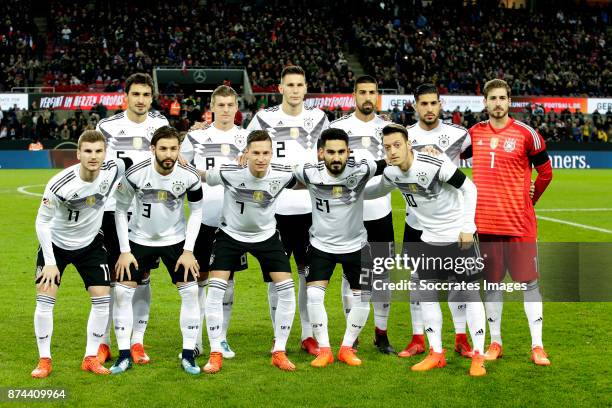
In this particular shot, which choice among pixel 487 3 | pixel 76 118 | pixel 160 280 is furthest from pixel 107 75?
pixel 160 280

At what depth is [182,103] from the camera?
33094 mm

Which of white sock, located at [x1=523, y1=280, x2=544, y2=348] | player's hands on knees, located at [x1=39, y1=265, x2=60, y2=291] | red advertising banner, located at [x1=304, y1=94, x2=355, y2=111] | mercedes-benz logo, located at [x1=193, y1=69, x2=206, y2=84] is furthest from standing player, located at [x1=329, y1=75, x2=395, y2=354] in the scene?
mercedes-benz logo, located at [x1=193, y1=69, x2=206, y2=84]

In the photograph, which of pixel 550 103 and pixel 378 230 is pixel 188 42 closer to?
pixel 550 103

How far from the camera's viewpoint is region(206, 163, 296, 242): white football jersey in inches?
262

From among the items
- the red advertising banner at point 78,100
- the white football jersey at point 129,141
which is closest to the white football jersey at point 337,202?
the white football jersey at point 129,141

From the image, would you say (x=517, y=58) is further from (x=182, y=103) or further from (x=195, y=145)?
(x=195, y=145)

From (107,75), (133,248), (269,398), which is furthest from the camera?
(107,75)

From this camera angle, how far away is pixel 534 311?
6.77m

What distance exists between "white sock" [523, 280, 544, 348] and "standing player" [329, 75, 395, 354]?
119cm

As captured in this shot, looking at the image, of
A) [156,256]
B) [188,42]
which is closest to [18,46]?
[188,42]

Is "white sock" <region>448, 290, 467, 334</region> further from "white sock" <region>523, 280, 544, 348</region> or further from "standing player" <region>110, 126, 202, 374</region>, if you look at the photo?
"standing player" <region>110, 126, 202, 374</region>

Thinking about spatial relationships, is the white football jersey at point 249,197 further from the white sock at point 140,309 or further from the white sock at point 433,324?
the white sock at point 433,324

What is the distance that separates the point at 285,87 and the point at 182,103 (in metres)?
26.4

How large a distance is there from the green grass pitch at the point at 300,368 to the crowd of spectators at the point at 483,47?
1230 inches
